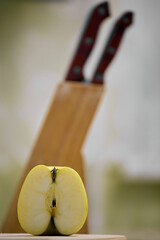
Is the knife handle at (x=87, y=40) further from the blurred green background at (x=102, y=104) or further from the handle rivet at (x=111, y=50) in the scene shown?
the blurred green background at (x=102, y=104)

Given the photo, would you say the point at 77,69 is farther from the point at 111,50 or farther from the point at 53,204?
the point at 53,204

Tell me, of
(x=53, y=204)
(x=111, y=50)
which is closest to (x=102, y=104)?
(x=111, y=50)

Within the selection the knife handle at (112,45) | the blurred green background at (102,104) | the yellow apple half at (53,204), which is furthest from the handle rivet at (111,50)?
the blurred green background at (102,104)

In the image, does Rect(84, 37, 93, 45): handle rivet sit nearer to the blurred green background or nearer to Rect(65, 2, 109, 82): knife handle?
Rect(65, 2, 109, 82): knife handle

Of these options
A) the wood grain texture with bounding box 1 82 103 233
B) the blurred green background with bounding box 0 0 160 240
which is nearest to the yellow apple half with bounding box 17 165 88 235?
the wood grain texture with bounding box 1 82 103 233

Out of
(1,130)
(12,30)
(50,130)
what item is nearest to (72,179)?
(50,130)

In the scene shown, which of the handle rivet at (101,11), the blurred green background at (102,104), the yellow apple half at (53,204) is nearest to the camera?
the yellow apple half at (53,204)
